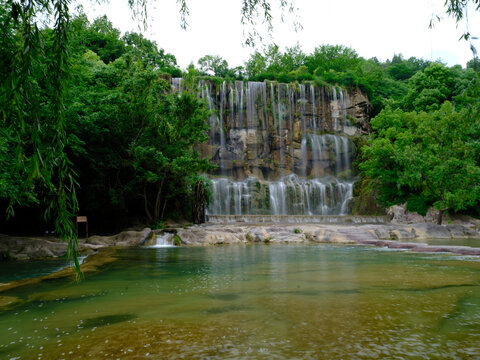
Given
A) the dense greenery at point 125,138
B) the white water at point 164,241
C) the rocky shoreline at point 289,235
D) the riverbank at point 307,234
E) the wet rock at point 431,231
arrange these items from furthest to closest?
the wet rock at point 431,231 < the dense greenery at point 125,138 < the riverbank at point 307,234 < the white water at point 164,241 < the rocky shoreline at point 289,235

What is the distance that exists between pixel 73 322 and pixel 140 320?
0.71 m

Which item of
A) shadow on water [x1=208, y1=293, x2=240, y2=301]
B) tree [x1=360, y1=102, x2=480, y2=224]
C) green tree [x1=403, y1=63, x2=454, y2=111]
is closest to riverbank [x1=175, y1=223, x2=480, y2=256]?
tree [x1=360, y1=102, x2=480, y2=224]

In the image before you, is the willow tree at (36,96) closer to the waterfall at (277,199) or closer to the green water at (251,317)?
the green water at (251,317)

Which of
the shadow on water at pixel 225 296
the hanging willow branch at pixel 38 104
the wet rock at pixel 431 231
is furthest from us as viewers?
the wet rock at pixel 431 231

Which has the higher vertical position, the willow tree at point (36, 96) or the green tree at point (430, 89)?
the green tree at point (430, 89)

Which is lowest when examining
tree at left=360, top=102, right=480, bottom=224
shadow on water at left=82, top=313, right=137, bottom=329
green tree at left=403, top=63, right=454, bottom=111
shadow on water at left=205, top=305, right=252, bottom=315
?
shadow on water at left=205, top=305, right=252, bottom=315

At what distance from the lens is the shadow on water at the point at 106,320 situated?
366cm

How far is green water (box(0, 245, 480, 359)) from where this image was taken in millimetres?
2881

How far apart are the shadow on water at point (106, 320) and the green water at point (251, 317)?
0.01 m

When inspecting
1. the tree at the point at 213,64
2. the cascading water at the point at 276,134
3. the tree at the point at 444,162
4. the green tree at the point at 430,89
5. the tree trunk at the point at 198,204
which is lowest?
the tree trunk at the point at 198,204

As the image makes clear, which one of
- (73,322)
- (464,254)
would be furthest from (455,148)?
(73,322)

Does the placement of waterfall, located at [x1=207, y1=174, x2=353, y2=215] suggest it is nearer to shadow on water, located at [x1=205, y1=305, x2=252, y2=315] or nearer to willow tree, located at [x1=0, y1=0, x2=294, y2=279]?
shadow on water, located at [x1=205, y1=305, x2=252, y2=315]

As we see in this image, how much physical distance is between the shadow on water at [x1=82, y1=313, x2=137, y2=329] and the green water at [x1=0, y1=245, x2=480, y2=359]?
11mm

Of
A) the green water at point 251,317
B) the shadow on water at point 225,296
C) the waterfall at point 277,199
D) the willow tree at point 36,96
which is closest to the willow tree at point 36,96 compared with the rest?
the willow tree at point 36,96
